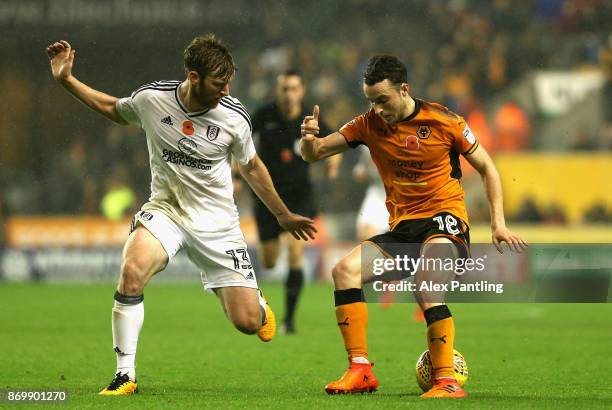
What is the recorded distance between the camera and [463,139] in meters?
6.74

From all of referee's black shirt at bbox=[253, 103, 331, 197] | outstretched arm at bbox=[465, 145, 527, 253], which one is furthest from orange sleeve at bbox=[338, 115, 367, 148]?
referee's black shirt at bbox=[253, 103, 331, 197]

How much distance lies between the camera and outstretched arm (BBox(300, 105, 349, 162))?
22.3ft

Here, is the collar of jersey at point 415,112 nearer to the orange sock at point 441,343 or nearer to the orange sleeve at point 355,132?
the orange sleeve at point 355,132

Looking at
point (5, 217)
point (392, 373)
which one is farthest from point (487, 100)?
point (392, 373)

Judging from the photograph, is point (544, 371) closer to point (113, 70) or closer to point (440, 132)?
point (440, 132)

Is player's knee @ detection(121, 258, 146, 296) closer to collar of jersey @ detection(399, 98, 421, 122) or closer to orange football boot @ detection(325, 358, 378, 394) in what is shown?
orange football boot @ detection(325, 358, 378, 394)

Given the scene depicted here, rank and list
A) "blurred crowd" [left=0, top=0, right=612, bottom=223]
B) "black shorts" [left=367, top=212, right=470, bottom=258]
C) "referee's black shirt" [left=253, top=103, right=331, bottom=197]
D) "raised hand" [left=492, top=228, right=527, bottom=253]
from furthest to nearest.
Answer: "blurred crowd" [left=0, top=0, right=612, bottom=223]
"referee's black shirt" [left=253, top=103, right=331, bottom=197]
"black shorts" [left=367, top=212, right=470, bottom=258]
"raised hand" [left=492, top=228, right=527, bottom=253]

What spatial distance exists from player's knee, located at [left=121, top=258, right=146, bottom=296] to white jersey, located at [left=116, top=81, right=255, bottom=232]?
432 millimetres

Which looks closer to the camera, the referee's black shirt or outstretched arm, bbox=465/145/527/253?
outstretched arm, bbox=465/145/527/253

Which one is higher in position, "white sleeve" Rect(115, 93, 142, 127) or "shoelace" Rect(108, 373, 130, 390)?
"white sleeve" Rect(115, 93, 142, 127)

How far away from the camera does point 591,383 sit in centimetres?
730

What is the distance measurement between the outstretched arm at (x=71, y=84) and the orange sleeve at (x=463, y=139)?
6.21 feet

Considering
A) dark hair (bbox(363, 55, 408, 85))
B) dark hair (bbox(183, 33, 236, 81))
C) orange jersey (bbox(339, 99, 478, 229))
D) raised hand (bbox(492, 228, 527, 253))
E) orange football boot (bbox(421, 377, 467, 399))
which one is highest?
dark hair (bbox(183, 33, 236, 81))

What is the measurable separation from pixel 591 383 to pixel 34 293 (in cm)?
1071
